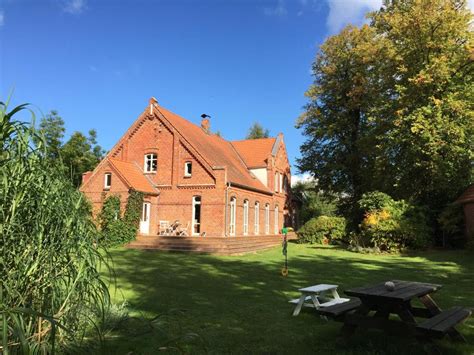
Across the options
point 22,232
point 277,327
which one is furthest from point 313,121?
point 22,232

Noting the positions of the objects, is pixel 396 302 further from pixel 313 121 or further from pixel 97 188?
pixel 313 121

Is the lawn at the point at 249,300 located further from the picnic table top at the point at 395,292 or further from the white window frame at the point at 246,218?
the white window frame at the point at 246,218

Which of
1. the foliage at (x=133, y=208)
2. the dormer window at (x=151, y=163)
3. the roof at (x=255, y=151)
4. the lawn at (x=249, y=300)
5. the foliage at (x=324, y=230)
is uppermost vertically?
the roof at (x=255, y=151)

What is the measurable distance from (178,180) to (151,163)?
2865 millimetres

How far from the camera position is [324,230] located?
2684 centimetres

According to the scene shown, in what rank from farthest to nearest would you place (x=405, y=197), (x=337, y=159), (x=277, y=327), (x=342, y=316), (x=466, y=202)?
(x=337, y=159), (x=405, y=197), (x=466, y=202), (x=277, y=327), (x=342, y=316)

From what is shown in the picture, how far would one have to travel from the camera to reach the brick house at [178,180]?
80.7 feet

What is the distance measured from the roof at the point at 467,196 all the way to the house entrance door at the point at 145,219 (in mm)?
18375

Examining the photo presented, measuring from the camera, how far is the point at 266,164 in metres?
32.9

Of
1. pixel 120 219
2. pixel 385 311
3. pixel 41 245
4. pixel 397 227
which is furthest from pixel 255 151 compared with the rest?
pixel 41 245

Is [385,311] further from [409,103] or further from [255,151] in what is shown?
[255,151]

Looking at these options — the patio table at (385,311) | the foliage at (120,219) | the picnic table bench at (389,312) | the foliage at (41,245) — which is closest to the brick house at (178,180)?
the foliage at (120,219)

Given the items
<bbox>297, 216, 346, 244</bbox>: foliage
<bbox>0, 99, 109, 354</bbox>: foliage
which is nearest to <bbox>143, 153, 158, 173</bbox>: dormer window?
<bbox>297, 216, 346, 244</bbox>: foliage

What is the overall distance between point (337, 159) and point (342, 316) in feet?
86.8
